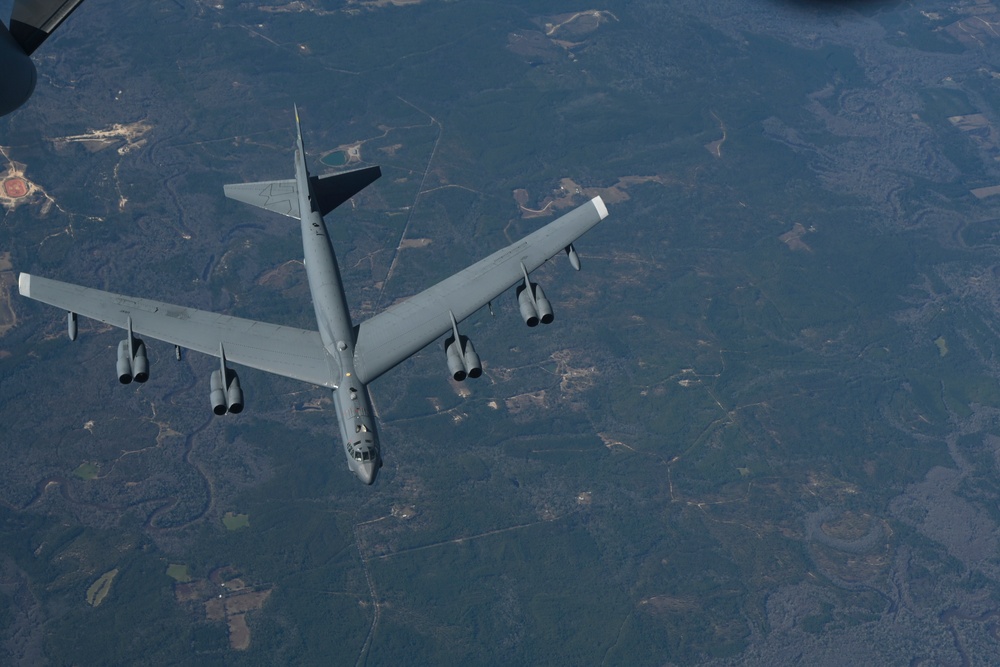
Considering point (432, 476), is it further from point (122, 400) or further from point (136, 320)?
point (136, 320)

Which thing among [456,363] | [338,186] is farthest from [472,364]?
[338,186]

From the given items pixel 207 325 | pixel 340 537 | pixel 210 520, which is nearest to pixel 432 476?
pixel 340 537

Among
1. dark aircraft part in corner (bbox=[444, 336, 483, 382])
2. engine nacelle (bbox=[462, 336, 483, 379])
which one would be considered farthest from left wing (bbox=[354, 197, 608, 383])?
engine nacelle (bbox=[462, 336, 483, 379])

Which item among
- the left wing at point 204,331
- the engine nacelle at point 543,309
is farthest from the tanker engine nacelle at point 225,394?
the engine nacelle at point 543,309

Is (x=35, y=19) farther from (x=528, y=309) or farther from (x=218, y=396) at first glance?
(x=528, y=309)

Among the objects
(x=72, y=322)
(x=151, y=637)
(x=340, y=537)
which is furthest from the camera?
(x=340, y=537)

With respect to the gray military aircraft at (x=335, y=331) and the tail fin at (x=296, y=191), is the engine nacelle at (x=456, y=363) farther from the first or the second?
the tail fin at (x=296, y=191)
